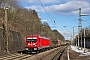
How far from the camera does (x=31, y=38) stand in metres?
42.3

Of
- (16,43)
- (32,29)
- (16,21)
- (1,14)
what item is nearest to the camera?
(16,43)

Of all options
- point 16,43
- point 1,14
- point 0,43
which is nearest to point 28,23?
point 1,14

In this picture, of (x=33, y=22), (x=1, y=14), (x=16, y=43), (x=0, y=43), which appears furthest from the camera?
(x=33, y=22)

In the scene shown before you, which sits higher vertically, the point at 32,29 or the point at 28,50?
the point at 32,29

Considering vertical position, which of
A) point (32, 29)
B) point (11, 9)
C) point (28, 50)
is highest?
point (11, 9)

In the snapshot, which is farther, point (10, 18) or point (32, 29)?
point (32, 29)

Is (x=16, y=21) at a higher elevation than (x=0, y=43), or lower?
higher

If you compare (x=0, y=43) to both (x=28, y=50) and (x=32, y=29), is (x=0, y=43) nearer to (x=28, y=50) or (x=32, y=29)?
(x=28, y=50)

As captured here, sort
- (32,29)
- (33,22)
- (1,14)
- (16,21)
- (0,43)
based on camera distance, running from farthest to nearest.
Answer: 1. (33,22)
2. (32,29)
3. (16,21)
4. (1,14)
5. (0,43)

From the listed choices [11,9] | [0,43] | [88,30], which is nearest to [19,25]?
[11,9]

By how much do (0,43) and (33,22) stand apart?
46.6 m

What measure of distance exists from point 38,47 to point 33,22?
49047 mm

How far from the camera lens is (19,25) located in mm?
77188

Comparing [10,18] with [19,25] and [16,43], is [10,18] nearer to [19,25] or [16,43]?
[19,25]
